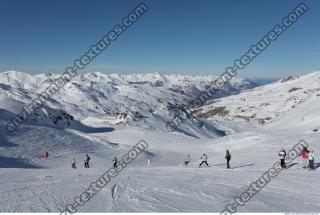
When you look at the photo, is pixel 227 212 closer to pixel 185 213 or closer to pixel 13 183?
pixel 185 213

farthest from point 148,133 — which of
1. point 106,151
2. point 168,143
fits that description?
point 106,151

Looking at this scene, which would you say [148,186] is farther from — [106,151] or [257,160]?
[106,151]

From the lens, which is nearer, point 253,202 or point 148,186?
point 253,202

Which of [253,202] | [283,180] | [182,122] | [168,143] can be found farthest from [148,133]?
[253,202]

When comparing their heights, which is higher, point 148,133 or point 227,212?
point 148,133

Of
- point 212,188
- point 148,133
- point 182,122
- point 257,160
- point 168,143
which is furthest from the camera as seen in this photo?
point 182,122

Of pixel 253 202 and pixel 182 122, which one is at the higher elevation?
pixel 182 122

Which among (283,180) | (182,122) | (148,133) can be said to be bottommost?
(283,180)

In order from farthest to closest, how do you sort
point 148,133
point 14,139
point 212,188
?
1. point 148,133
2. point 14,139
3. point 212,188

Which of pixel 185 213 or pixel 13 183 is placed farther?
pixel 13 183
